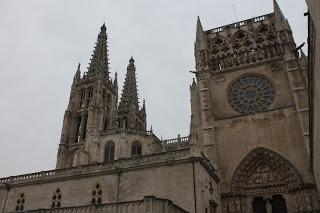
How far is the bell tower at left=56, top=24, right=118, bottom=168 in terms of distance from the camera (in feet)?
134

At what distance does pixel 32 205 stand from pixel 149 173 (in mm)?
8456

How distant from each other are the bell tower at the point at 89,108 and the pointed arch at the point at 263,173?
18375mm

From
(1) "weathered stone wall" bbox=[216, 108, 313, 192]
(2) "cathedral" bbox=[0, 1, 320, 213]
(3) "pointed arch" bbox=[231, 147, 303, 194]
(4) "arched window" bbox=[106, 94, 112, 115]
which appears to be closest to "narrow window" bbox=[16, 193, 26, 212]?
(2) "cathedral" bbox=[0, 1, 320, 213]

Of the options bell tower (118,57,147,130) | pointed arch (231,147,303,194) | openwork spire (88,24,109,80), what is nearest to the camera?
pointed arch (231,147,303,194)

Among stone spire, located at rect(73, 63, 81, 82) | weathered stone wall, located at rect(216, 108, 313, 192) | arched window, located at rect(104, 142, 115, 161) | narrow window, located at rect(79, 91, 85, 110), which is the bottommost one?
weathered stone wall, located at rect(216, 108, 313, 192)

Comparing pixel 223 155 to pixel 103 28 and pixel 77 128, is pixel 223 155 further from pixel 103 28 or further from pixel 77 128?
pixel 103 28

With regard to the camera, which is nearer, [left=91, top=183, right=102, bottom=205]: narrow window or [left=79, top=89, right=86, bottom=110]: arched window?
[left=91, top=183, right=102, bottom=205]: narrow window

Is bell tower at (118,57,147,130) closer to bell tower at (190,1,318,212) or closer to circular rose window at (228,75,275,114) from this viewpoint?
bell tower at (190,1,318,212)

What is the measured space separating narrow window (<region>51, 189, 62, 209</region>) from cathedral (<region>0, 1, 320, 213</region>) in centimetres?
8

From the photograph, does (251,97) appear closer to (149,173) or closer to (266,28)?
(266,28)

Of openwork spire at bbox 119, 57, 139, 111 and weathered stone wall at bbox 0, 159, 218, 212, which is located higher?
openwork spire at bbox 119, 57, 139, 111

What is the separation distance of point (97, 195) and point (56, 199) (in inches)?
120

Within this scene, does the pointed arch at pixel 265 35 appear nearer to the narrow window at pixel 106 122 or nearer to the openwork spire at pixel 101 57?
the narrow window at pixel 106 122

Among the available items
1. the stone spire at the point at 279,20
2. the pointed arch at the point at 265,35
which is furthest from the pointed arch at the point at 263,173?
the stone spire at the point at 279,20
